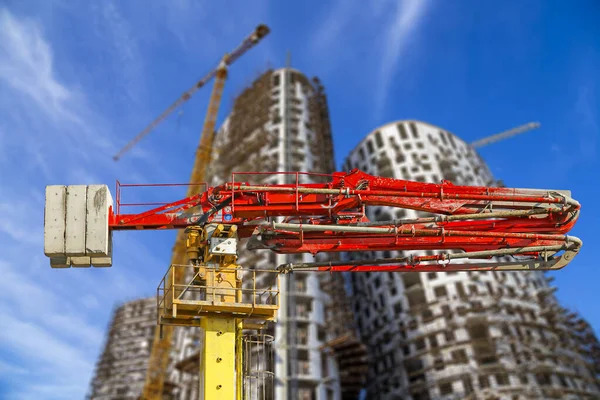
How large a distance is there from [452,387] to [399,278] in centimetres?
1446

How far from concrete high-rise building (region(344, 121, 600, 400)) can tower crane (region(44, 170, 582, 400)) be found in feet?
124

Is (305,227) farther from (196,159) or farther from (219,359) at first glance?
(196,159)

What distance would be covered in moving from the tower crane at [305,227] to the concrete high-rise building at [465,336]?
3772 cm

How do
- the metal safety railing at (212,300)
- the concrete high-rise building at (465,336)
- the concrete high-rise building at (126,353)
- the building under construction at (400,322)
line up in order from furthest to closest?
the concrete high-rise building at (126,353) < the building under construction at (400,322) < the concrete high-rise building at (465,336) < the metal safety railing at (212,300)

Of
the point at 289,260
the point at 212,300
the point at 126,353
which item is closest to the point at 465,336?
the point at 289,260

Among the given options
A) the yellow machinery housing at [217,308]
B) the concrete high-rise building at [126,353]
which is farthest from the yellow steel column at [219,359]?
the concrete high-rise building at [126,353]

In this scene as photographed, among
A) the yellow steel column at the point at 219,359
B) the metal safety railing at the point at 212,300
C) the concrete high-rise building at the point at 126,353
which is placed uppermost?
the concrete high-rise building at the point at 126,353

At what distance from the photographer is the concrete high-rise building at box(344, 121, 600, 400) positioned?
53219 millimetres

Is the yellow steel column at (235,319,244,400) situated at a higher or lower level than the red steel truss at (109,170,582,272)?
lower

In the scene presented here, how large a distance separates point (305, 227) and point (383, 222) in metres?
2.79

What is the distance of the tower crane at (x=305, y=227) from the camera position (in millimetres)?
17141

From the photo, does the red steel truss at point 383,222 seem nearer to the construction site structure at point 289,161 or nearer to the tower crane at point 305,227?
the tower crane at point 305,227

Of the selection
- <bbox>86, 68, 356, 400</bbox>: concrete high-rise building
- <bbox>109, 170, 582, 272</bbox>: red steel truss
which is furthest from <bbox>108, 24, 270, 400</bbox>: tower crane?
<bbox>109, 170, 582, 272</bbox>: red steel truss

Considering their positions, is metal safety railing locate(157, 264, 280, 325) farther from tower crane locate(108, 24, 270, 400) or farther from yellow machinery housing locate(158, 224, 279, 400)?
tower crane locate(108, 24, 270, 400)
